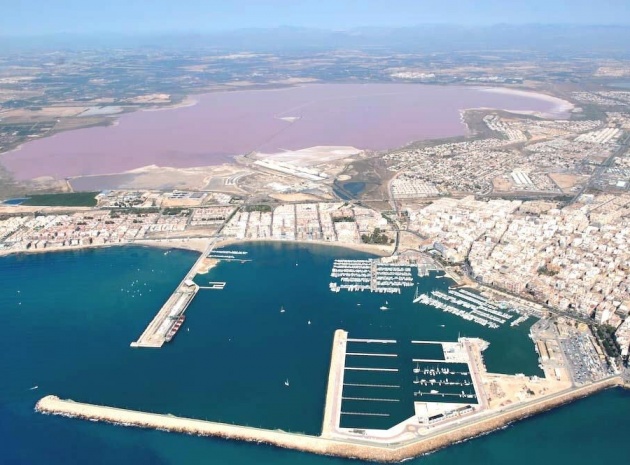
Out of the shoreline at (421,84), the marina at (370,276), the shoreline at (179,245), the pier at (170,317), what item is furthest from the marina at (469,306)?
the shoreline at (421,84)

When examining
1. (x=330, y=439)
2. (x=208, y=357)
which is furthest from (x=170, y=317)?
(x=330, y=439)

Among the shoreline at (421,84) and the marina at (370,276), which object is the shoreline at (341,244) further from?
the shoreline at (421,84)

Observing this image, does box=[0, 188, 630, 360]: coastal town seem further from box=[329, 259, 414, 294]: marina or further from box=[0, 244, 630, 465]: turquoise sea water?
box=[0, 244, 630, 465]: turquoise sea water

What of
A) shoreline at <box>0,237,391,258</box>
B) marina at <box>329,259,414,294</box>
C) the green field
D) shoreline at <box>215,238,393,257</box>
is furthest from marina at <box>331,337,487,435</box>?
the green field

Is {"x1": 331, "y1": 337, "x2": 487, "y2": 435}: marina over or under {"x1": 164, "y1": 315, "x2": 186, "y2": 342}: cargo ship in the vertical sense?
over

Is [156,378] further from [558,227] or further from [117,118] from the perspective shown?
[117,118]

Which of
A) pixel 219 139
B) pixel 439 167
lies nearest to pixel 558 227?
pixel 439 167
